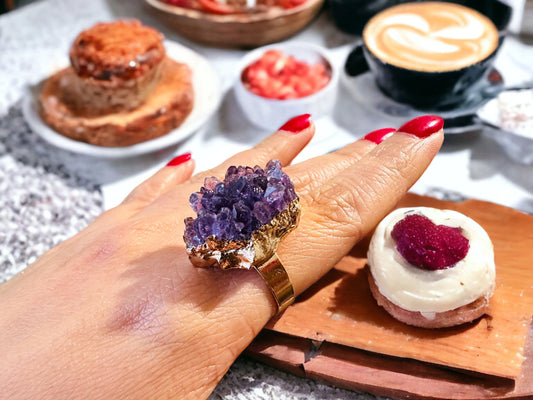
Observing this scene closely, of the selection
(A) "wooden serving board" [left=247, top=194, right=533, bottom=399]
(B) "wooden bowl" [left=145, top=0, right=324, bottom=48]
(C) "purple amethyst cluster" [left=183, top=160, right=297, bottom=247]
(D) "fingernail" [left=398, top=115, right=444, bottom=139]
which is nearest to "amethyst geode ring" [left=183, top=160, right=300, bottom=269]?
(C) "purple amethyst cluster" [left=183, top=160, right=297, bottom=247]

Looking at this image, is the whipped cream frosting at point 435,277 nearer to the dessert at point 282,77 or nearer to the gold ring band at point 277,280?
the gold ring band at point 277,280

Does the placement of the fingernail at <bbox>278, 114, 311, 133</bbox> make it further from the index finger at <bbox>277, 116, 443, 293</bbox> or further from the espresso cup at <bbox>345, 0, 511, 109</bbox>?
the espresso cup at <bbox>345, 0, 511, 109</bbox>

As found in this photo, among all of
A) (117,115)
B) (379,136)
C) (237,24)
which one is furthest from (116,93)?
(379,136)

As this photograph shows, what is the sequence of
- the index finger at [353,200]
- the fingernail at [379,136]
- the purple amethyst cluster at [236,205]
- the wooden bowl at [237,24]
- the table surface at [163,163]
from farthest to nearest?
the wooden bowl at [237,24] → the table surface at [163,163] → the fingernail at [379,136] → the index finger at [353,200] → the purple amethyst cluster at [236,205]

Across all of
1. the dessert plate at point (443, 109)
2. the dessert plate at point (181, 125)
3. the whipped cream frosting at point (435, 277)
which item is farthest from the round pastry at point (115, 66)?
the whipped cream frosting at point (435, 277)

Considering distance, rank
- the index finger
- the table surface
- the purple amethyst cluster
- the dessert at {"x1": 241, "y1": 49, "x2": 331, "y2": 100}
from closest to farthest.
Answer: the purple amethyst cluster → the index finger → the table surface → the dessert at {"x1": 241, "y1": 49, "x2": 331, "y2": 100}

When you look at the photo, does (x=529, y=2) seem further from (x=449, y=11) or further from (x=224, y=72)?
(x=224, y=72)
